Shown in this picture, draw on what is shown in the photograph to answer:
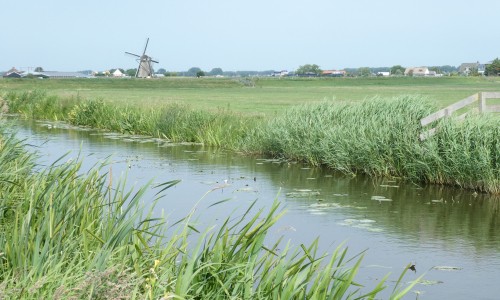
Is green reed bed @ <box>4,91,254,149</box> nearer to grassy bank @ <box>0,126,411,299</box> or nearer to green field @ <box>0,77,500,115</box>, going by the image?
green field @ <box>0,77,500,115</box>

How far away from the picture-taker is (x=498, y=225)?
12188 mm

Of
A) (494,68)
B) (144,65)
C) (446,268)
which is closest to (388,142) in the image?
(446,268)

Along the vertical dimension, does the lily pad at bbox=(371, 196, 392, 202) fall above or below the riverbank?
below

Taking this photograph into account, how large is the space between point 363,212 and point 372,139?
4432 millimetres

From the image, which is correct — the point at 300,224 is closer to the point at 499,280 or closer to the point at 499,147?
the point at 499,280

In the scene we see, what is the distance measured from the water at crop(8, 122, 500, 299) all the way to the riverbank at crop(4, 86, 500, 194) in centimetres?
44

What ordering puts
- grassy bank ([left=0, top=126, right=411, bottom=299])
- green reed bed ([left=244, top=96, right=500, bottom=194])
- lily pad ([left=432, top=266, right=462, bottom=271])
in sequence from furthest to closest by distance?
1. green reed bed ([left=244, top=96, right=500, bottom=194])
2. lily pad ([left=432, top=266, right=462, bottom=271])
3. grassy bank ([left=0, top=126, right=411, bottom=299])

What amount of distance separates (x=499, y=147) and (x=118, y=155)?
1071 cm

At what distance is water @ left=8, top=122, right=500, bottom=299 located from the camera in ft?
29.8

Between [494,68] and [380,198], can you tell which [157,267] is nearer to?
[380,198]

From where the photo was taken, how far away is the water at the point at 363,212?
9.09 m

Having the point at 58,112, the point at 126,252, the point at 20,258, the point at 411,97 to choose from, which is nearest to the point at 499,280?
the point at 126,252

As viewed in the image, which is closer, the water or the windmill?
the water

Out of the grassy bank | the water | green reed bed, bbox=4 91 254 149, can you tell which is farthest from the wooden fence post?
Result: the grassy bank
